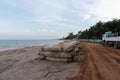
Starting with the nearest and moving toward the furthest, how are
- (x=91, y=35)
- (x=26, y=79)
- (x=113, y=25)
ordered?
(x=26, y=79), (x=113, y=25), (x=91, y=35)

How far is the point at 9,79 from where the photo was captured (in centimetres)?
1431

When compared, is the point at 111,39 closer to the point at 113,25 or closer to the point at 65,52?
the point at 65,52

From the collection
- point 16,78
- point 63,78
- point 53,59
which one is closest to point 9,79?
point 16,78

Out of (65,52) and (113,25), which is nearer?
(65,52)

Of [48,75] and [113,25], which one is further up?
[113,25]

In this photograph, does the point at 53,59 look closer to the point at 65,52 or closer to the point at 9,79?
the point at 65,52

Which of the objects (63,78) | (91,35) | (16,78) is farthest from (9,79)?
(91,35)

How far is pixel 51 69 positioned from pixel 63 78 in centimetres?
307

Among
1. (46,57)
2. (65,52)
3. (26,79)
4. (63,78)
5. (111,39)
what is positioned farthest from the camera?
(111,39)

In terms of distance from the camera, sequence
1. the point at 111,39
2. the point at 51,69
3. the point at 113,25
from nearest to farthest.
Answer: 1. the point at 51,69
2. the point at 111,39
3. the point at 113,25

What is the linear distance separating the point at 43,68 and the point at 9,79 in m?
2.83

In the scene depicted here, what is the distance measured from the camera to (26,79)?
532 inches

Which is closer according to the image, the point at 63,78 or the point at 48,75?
the point at 63,78

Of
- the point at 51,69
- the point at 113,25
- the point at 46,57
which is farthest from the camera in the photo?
the point at 113,25
